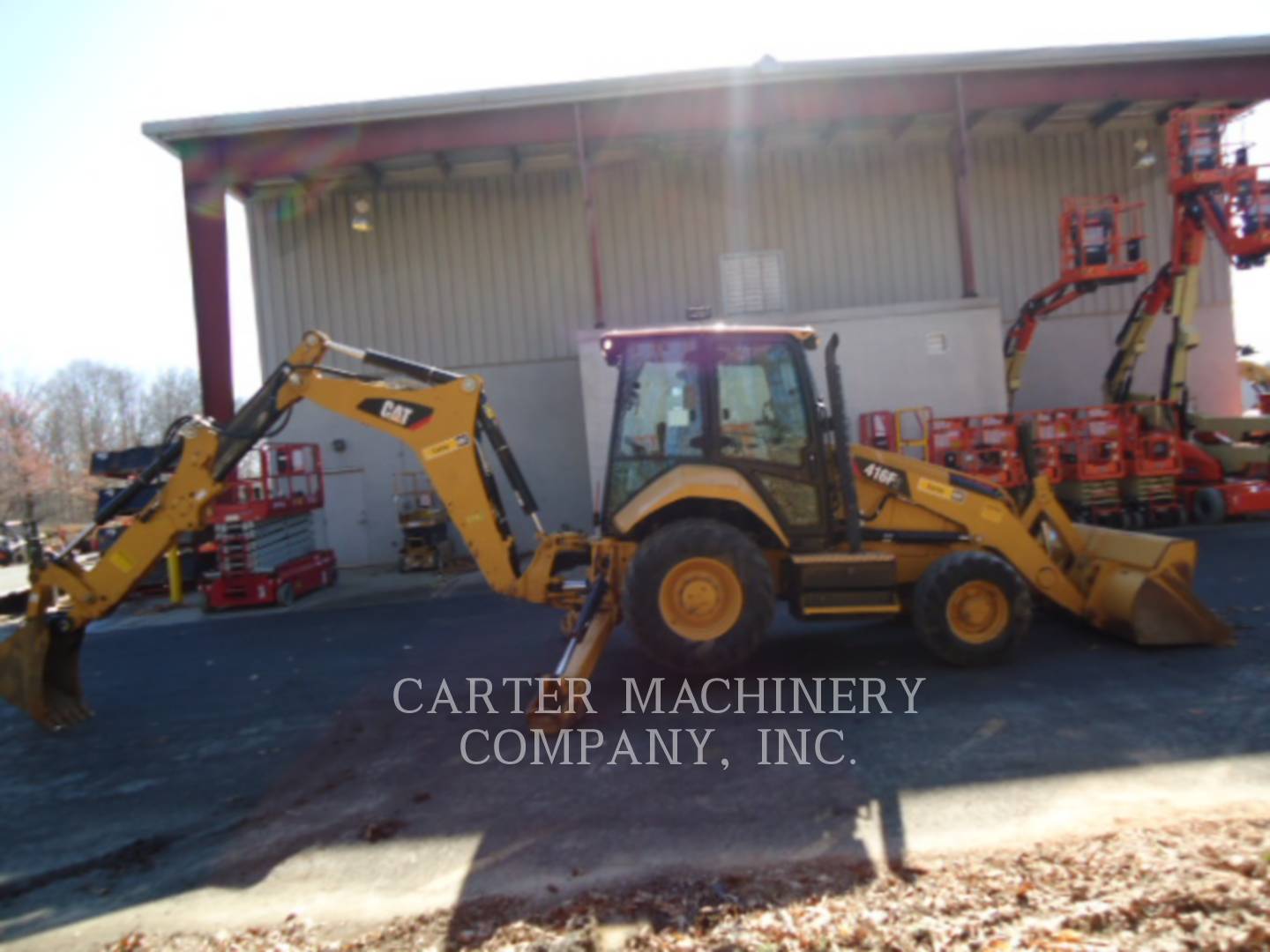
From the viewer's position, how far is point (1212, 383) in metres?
16.2

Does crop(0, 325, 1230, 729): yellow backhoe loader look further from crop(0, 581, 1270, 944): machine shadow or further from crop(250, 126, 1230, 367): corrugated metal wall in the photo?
crop(250, 126, 1230, 367): corrugated metal wall

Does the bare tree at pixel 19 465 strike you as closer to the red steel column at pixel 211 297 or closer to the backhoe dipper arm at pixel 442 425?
the red steel column at pixel 211 297

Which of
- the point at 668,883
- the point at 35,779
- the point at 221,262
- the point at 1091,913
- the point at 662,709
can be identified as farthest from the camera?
the point at 221,262

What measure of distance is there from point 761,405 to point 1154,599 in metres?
3.25

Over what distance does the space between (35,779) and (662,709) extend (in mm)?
3938

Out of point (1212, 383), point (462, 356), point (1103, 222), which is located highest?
point (1103, 222)

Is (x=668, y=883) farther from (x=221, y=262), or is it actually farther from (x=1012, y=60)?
(x=1012, y=60)

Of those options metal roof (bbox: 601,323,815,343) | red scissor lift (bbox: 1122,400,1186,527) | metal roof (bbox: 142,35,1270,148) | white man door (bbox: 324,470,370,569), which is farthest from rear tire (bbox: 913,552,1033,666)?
white man door (bbox: 324,470,370,569)

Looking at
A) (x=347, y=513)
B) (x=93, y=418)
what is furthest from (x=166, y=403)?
(x=347, y=513)

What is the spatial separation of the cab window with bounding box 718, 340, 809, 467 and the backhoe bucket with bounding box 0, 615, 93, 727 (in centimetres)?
495

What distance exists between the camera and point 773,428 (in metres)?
5.61

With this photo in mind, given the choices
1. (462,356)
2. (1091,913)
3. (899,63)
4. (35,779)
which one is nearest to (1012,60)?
(899,63)

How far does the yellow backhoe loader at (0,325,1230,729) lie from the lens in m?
5.29

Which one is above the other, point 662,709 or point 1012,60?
point 1012,60
